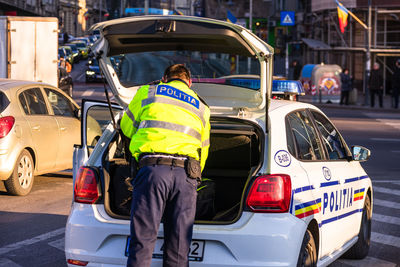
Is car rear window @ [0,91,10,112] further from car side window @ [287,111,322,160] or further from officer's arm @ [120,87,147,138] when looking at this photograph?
Answer: officer's arm @ [120,87,147,138]

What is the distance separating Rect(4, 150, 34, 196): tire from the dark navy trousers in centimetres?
627

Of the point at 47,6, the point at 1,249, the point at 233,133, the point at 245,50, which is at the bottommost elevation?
the point at 1,249

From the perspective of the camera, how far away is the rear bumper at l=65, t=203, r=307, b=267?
18.9 ft

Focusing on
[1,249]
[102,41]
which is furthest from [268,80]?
[1,249]

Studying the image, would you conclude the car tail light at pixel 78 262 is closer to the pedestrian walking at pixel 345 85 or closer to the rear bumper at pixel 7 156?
the rear bumper at pixel 7 156

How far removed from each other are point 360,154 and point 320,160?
89cm

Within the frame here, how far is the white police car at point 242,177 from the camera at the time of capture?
5.84 meters

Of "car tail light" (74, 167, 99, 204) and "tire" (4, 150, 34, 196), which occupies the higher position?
"car tail light" (74, 167, 99, 204)

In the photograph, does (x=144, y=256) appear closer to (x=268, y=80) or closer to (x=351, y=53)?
(x=268, y=80)

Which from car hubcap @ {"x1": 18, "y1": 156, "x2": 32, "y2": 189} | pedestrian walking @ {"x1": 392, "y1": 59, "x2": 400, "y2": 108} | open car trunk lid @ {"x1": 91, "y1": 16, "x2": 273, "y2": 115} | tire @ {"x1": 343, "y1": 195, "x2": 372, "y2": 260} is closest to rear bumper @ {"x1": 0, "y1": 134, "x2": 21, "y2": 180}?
car hubcap @ {"x1": 18, "y1": 156, "x2": 32, "y2": 189}

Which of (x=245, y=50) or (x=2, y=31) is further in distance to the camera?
(x=2, y=31)

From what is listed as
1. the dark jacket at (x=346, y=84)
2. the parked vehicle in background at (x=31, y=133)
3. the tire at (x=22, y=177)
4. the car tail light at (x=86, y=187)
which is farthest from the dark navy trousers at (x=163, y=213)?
the dark jacket at (x=346, y=84)

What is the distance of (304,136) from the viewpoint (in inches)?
270

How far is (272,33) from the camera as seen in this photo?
293ft
